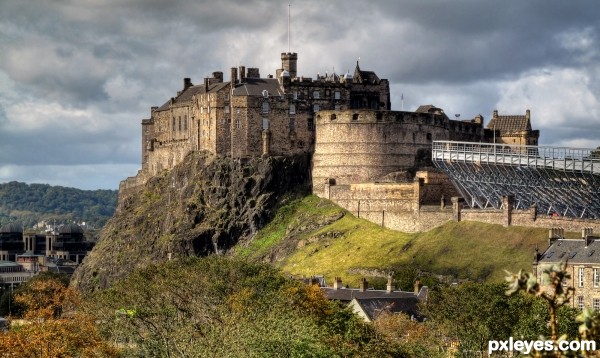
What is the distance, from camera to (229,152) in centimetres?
14875

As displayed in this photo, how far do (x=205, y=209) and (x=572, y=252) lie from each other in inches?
2514

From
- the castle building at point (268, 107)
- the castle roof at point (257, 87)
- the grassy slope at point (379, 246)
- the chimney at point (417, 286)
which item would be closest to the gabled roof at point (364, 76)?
the castle building at point (268, 107)

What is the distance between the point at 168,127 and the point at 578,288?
83.6 meters

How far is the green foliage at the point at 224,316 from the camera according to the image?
6253 centimetres

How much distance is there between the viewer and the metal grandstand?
115m

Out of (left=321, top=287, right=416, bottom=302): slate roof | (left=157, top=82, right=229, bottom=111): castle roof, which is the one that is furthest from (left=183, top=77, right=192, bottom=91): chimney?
(left=321, top=287, right=416, bottom=302): slate roof

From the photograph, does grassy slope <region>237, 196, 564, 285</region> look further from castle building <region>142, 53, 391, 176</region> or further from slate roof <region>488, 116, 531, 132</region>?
slate roof <region>488, 116, 531, 132</region>

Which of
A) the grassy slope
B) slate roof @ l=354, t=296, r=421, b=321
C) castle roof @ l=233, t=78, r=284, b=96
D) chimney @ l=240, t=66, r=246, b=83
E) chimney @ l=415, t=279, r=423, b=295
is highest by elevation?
chimney @ l=240, t=66, r=246, b=83

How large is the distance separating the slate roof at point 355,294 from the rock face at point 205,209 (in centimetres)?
3984

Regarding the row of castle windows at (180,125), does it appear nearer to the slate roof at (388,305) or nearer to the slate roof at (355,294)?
the slate roof at (355,294)

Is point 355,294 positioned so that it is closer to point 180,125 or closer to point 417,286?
point 417,286

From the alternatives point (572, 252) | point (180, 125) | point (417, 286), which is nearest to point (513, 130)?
point (180, 125)

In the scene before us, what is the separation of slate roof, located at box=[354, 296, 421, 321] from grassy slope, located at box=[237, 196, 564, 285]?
11.4 meters

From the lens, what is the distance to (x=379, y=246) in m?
125
